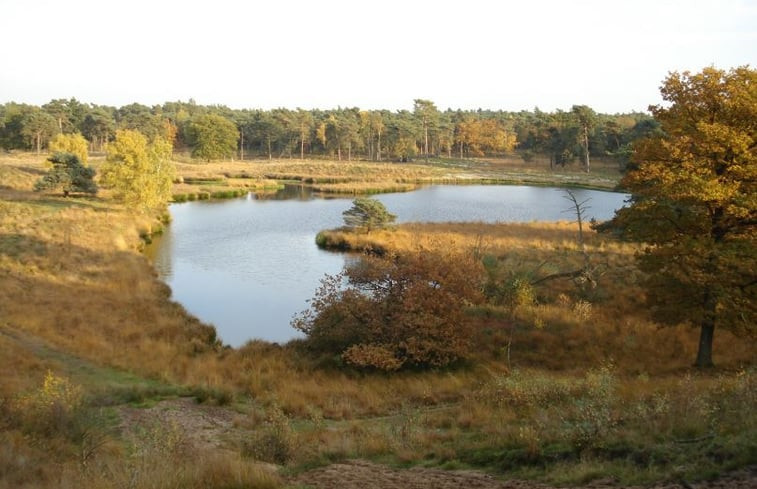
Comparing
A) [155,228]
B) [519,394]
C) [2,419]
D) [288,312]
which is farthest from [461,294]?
[155,228]

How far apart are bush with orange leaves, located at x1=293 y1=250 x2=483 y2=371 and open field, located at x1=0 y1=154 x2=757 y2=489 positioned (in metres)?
0.82

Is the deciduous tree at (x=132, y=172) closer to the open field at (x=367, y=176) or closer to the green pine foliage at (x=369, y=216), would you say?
the open field at (x=367, y=176)

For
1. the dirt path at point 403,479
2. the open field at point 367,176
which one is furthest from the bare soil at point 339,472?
the open field at point 367,176

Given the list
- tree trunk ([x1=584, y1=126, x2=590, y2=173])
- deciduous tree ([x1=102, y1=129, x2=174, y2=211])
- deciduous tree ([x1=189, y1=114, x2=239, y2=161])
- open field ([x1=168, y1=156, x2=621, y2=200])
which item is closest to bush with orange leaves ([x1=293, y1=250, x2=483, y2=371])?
deciduous tree ([x1=102, y1=129, x2=174, y2=211])

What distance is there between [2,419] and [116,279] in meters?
21.1

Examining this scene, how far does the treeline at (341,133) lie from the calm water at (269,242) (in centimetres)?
3001

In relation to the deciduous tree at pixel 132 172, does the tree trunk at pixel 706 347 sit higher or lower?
lower

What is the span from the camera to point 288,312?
30250 millimetres

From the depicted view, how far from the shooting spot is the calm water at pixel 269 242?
31.0 metres

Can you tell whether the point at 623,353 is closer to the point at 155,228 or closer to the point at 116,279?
the point at 116,279

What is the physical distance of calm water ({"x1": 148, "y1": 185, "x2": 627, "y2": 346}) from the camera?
102ft

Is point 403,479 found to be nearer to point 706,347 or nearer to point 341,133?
point 706,347

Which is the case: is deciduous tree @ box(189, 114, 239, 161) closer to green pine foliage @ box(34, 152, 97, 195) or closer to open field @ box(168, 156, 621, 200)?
open field @ box(168, 156, 621, 200)

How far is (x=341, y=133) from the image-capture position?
433ft
